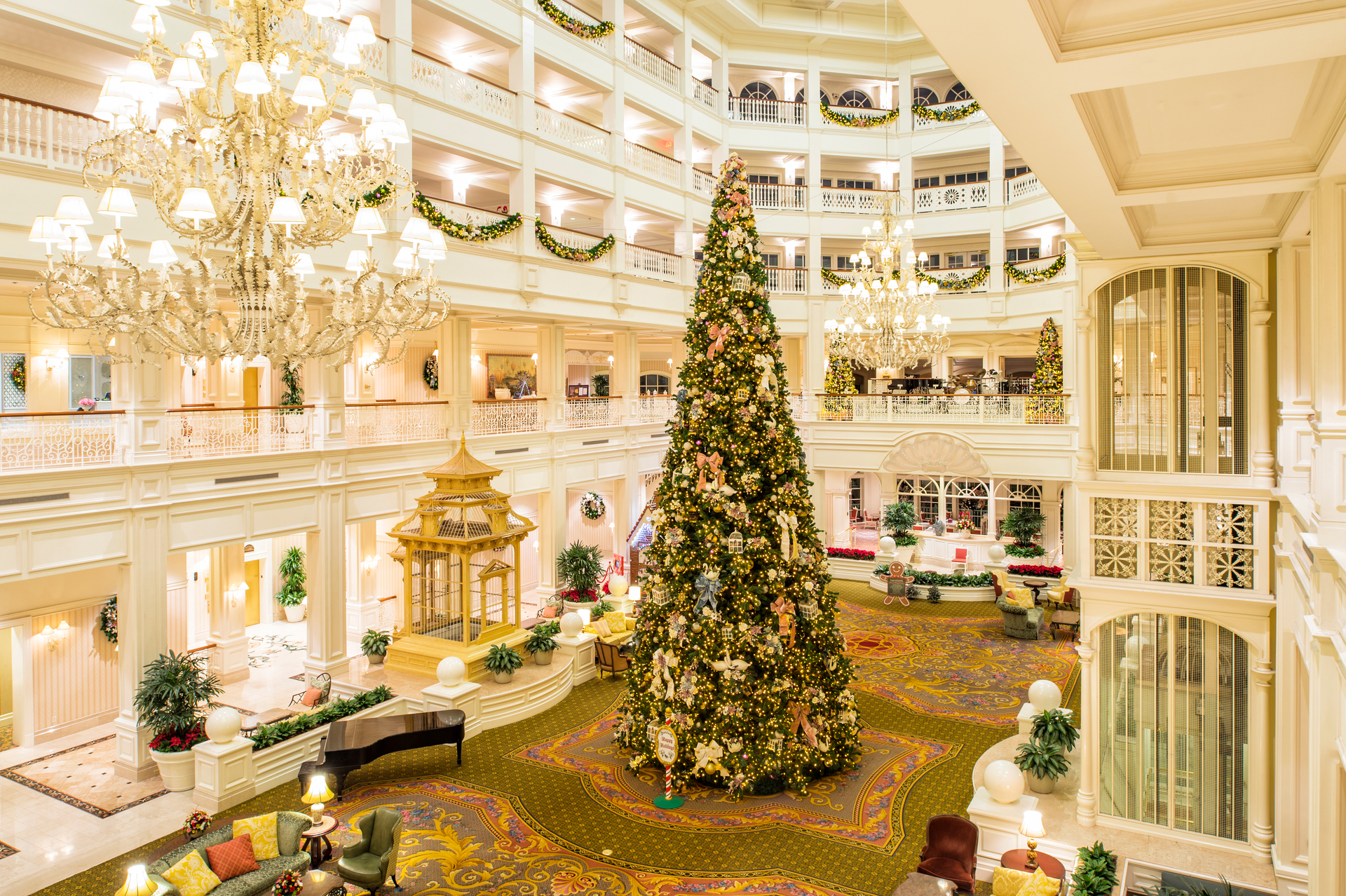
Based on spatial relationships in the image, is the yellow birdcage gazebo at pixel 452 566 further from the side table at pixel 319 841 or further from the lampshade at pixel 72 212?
the lampshade at pixel 72 212

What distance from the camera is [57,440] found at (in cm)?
901

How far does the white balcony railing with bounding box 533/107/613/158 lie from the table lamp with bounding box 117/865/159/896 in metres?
12.6

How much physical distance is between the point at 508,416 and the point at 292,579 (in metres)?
5.24

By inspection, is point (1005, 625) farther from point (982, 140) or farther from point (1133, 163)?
point (982, 140)

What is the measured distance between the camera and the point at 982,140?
72.2 ft

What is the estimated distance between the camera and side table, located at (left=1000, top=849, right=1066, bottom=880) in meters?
6.73

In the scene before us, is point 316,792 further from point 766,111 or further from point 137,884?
point 766,111

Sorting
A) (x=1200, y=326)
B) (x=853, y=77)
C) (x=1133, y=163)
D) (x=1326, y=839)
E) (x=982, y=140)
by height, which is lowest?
(x=1326, y=839)

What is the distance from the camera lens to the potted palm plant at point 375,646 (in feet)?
42.0

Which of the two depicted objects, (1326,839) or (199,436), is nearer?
(1326,839)

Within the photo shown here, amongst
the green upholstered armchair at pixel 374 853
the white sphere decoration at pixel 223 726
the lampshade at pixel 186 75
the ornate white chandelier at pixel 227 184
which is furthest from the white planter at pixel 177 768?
the lampshade at pixel 186 75

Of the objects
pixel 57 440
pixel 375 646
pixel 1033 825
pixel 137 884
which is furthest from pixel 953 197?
pixel 137 884

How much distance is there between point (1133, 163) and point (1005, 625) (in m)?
11.9

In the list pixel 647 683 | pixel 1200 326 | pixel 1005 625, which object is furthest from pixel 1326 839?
pixel 1005 625
